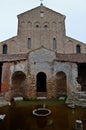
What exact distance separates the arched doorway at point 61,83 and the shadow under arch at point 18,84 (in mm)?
3436

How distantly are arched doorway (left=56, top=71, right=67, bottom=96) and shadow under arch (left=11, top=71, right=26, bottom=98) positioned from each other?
3.44 metres

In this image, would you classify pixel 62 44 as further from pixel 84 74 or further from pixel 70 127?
pixel 70 127

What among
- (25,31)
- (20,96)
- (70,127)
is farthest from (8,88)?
(25,31)

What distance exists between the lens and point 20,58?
72.0 ft

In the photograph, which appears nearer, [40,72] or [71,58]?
[40,72]

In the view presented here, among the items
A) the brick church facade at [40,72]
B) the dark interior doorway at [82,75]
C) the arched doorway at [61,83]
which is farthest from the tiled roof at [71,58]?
the dark interior doorway at [82,75]

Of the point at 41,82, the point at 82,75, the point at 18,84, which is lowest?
the point at 18,84

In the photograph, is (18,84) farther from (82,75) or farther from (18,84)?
(82,75)

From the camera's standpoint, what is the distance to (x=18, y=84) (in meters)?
22.6

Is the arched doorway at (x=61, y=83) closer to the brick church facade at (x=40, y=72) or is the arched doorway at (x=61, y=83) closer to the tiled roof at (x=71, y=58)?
the brick church facade at (x=40, y=72)

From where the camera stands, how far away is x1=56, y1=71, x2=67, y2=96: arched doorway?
2217 centimetres

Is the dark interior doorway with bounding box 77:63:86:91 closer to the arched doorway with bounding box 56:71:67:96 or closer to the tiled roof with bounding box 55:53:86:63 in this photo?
the tiled roof with bounding box 55:53:86:63

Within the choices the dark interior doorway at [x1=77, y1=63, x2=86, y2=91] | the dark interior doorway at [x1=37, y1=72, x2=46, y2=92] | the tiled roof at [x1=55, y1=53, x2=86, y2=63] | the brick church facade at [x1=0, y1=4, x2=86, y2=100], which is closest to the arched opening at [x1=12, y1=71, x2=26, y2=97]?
the brick church facade at [x1=0, y1=4, x2=86, y2=100]

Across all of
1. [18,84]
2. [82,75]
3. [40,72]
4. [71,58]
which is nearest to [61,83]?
[40,72]
